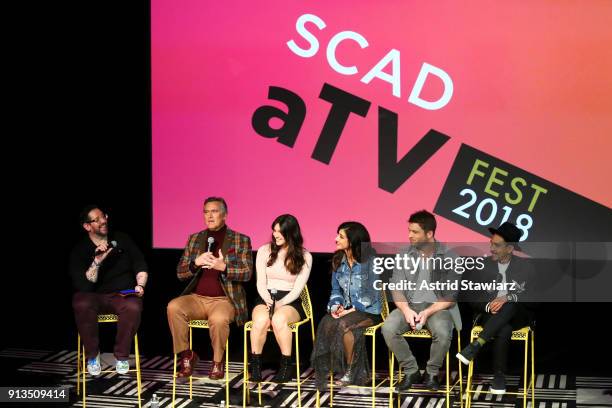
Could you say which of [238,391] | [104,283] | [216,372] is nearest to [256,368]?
[216,372]

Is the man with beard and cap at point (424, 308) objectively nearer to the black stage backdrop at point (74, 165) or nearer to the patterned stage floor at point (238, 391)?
the patterned stage floor at point (238, 391)

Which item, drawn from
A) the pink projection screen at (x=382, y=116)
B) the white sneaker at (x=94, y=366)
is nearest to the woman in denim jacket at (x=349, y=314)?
the pink projection screen at (x=382, y=116)

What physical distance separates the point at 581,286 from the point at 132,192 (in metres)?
3.26

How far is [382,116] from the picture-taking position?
273 inches

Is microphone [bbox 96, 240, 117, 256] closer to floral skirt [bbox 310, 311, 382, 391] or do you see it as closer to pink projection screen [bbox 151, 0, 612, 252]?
pink projection screen [bbox 151, 0, 612, 252]

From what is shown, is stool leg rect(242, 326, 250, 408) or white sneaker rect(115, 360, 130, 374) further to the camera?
white sneaker rect(115, 360, 130, 374)

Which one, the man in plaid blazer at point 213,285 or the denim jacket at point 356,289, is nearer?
the denim jacket at point 356,289

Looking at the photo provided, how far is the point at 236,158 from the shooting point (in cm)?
718

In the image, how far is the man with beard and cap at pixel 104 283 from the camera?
6.18 m

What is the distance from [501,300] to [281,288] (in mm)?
1309

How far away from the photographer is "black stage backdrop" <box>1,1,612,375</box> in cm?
736

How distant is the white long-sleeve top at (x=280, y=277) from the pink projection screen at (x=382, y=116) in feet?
3.19

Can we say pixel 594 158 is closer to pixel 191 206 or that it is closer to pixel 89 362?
pixel 191 206

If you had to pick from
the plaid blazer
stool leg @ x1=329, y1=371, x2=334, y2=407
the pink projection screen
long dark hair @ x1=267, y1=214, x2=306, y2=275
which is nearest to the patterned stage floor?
stool leg @ x1=329, y1=371, x2=334, y2=407
